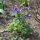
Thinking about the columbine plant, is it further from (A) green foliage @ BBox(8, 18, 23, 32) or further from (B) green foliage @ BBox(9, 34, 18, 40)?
(B) green foliage @ BBox(9, 34, 18, 40)

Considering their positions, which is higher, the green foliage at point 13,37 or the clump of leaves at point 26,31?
the clump of leaves at point 26,31

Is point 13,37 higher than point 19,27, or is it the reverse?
point 19,27

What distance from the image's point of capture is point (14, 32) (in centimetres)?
286

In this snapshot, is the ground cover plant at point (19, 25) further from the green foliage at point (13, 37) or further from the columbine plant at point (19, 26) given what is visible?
the green foliage at point (13, 37)

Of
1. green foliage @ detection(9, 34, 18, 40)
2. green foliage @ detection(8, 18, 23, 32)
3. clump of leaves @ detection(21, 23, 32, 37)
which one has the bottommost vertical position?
green foliage @ detection(9, 34, 18, 40)

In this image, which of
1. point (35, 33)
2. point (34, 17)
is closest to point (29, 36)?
point (35, 33)

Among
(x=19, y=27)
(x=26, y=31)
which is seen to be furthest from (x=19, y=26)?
(x=26, y=31)

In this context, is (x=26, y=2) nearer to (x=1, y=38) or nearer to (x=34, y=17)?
(x=34, y=17)

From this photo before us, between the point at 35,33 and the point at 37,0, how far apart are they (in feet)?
2.90

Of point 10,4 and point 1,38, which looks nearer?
point 1,38

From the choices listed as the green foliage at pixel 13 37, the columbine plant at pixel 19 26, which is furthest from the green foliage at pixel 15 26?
the green foliage at pixel 13 37

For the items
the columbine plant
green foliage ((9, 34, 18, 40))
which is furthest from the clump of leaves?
green foliage ((9, 34, 18, 40))

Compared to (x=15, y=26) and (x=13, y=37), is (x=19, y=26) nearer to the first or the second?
(x=15, y=26)

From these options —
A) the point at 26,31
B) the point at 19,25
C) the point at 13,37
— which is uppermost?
the point at 19,25
